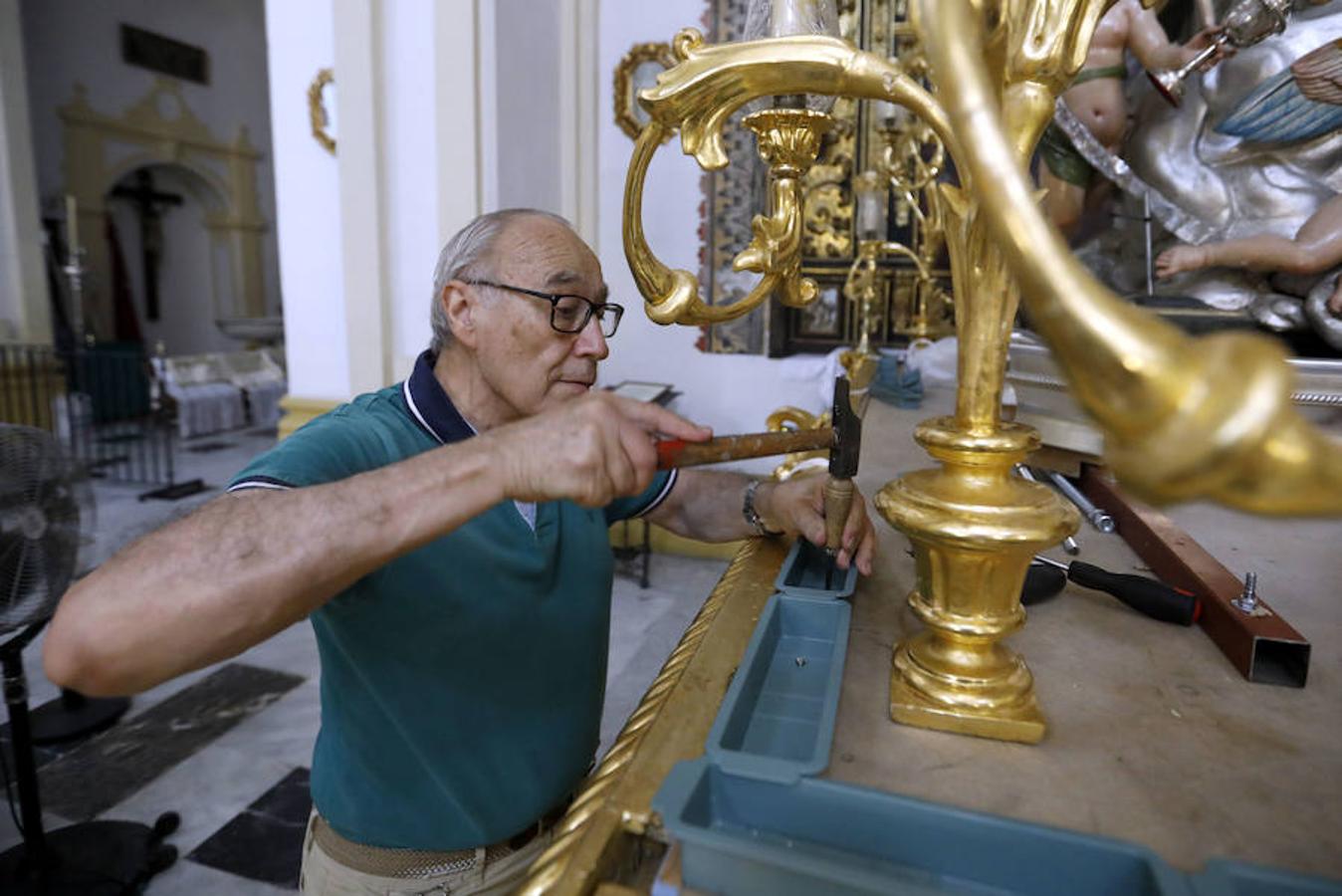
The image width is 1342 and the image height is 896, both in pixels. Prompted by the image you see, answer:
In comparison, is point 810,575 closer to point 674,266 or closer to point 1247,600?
point 1247,600

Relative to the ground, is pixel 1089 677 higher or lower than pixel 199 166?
lower

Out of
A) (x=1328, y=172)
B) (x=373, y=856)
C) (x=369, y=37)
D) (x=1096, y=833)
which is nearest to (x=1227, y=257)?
(x=1328, y=172)

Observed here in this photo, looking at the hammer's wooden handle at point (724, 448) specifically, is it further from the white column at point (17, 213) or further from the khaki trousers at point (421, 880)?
the white column at point (17, 213)

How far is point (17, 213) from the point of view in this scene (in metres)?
7.39

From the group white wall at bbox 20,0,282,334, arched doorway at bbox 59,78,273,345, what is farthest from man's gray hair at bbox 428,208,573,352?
white wall at bbox 20,0,282,334

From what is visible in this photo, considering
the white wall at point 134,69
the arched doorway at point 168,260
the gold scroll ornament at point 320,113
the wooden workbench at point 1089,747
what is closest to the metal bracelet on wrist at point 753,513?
the wooden workbench at point 1089,747

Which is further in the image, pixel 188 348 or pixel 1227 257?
pixel 188 348

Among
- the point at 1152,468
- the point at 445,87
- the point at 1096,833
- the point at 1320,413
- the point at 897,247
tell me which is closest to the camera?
the point at 1152,468

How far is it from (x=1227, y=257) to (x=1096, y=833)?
1.39 meters

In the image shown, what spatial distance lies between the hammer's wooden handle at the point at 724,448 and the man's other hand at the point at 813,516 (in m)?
0.16

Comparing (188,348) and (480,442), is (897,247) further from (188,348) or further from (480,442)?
(188,348)

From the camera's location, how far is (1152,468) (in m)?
0.31

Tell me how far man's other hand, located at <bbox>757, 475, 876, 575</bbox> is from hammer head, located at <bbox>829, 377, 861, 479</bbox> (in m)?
0.05

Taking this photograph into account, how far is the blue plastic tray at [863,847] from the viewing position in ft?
1.50
